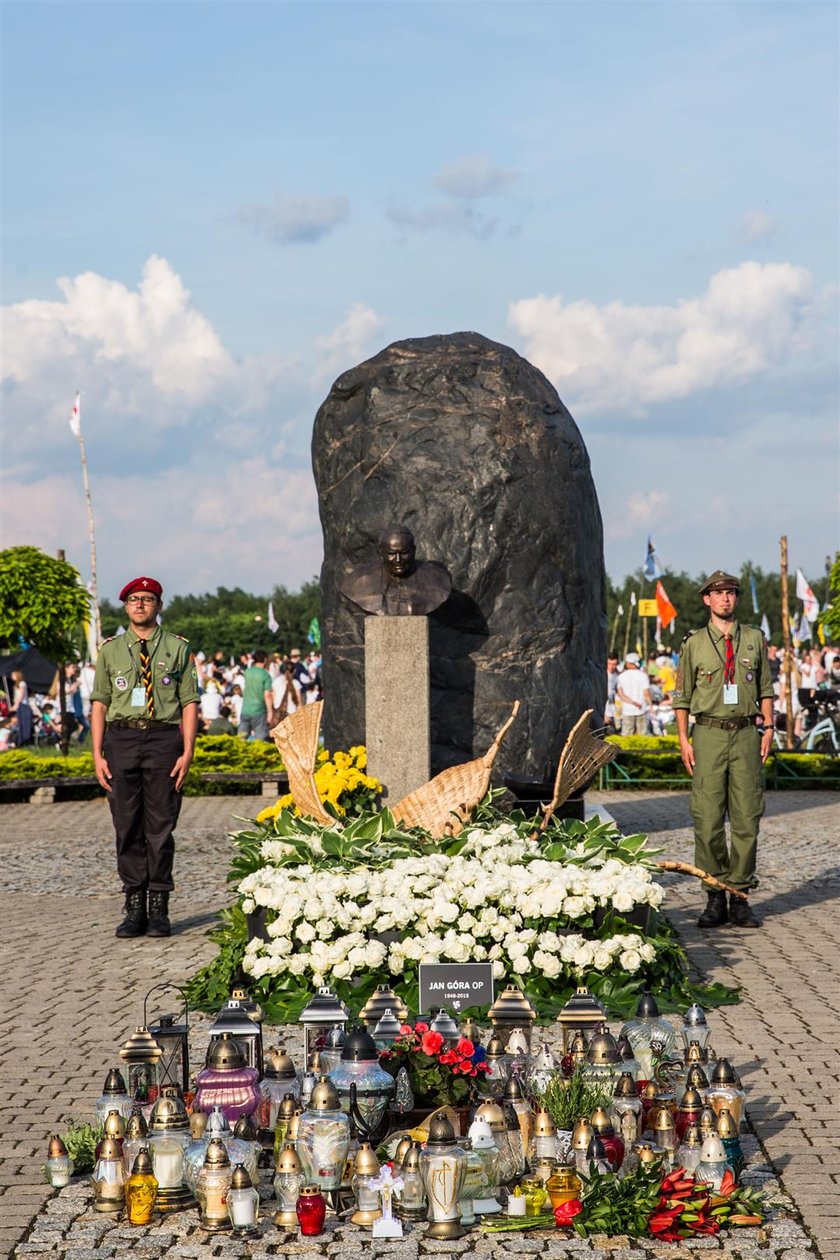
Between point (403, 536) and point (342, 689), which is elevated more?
point (403, 536)

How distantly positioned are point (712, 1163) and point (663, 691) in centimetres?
2564

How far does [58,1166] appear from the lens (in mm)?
4746

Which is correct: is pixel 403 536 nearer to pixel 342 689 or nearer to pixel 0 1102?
pixel 342 689

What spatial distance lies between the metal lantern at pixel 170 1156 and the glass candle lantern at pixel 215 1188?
0.17 metres

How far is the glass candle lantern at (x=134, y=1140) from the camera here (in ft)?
15.2

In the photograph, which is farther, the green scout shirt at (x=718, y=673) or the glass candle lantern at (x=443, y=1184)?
the green scout shirt at (x=718, y=673)

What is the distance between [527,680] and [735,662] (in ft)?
6.89

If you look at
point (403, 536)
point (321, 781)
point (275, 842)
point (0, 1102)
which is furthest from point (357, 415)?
point (0, 1102)

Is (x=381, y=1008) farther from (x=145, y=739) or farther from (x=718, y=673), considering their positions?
(x=718, y=673)

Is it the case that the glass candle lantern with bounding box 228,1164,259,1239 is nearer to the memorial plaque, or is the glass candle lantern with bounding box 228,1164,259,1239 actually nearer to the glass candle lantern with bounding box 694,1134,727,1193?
the glass candle lantern with bounding box 694,1134,727,1193

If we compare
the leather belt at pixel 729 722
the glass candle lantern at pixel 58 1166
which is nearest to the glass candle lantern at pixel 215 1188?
the glass candle lantern at pixel 58 1166

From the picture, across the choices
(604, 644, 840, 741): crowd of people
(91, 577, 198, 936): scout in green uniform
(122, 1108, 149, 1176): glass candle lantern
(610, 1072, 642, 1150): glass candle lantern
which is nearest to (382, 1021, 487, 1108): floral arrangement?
(610, 1072, 642, 1150): glass candle lantern

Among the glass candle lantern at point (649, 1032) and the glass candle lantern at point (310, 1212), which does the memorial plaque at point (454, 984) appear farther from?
the glass candle lantern at point (310, 1212)

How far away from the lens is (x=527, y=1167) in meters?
4.71
